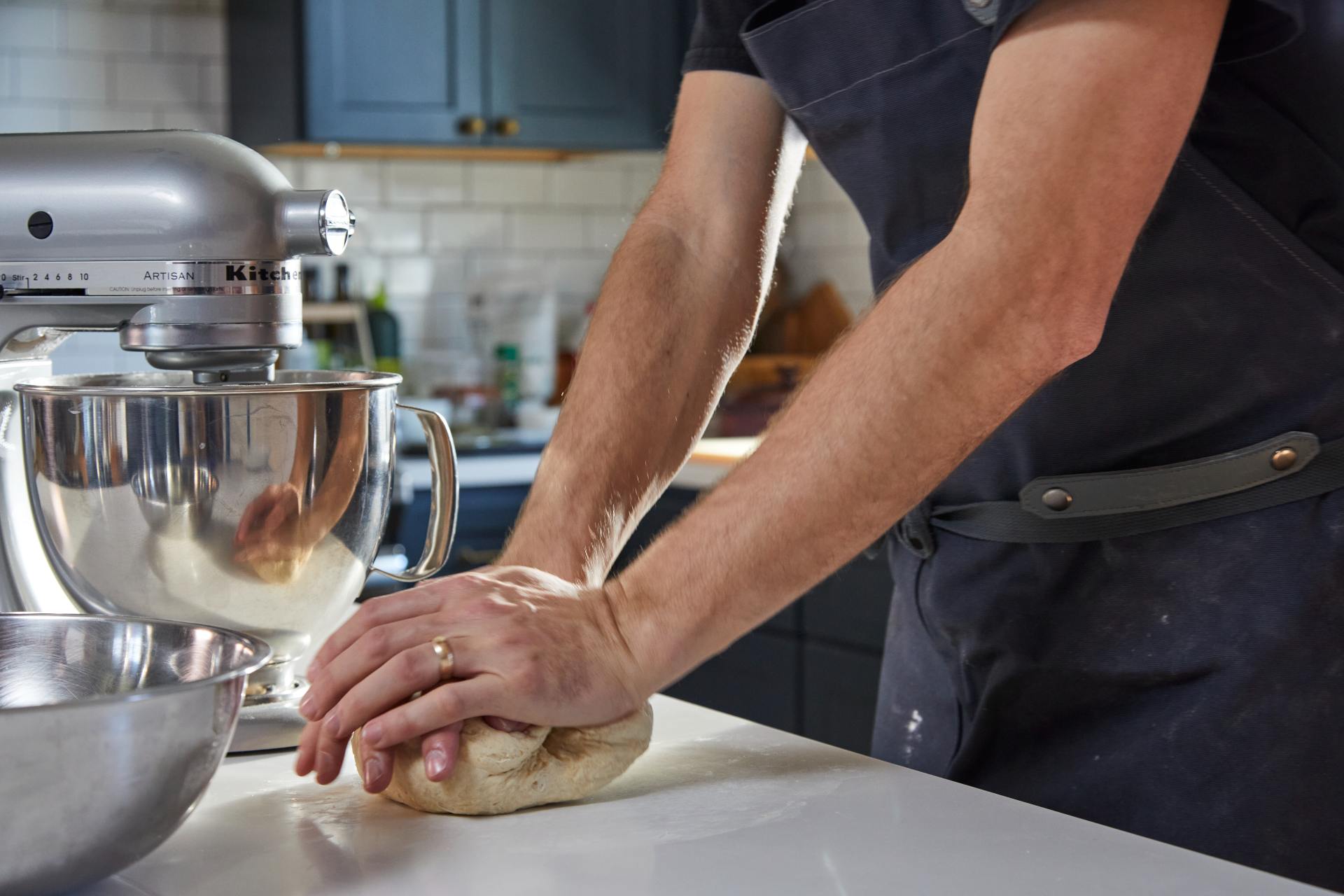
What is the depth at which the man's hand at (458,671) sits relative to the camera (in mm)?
694

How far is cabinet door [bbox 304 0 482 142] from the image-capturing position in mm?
3225

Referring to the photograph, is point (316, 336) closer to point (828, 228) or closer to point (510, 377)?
point (510, 377)

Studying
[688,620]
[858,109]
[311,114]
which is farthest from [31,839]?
[311,114]

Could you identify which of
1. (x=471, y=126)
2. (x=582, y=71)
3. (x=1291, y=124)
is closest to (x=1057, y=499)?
(x=1291, y=124)

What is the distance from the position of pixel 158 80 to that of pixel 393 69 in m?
0.58

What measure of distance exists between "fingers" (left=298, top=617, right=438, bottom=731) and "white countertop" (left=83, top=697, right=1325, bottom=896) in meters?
0.05

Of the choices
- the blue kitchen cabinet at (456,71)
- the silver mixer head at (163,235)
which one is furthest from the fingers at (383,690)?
the blue kitchen cabinet at (456,71)

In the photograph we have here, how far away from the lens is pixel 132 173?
79cm

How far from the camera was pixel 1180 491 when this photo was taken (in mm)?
927

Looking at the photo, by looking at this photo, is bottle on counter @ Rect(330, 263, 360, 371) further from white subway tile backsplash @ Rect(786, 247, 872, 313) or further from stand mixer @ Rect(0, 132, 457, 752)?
stand mixer @ Rect(0, 132, 457, 752)

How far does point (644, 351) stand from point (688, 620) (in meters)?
0.32

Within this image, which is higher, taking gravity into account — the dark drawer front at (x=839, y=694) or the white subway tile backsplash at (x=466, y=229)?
the white subway tile backsplash at (x=466, y=229)

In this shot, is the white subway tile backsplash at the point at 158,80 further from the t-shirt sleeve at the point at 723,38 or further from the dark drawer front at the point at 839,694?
the t-shirt sleeve at the point at 723,38

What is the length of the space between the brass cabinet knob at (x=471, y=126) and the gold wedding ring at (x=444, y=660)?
9.33ft
